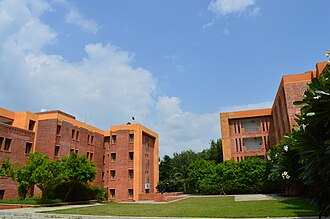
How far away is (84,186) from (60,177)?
7.82 m

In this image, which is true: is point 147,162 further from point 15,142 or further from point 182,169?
point 15,142

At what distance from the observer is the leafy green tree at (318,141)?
12.4ft

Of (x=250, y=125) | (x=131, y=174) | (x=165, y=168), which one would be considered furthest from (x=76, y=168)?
(x=250, y=125)

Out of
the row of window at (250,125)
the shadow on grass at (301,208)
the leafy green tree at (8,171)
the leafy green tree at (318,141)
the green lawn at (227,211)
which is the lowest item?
the green lawn at (227,211)

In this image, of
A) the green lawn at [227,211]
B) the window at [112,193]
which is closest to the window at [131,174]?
the window at [112,193]

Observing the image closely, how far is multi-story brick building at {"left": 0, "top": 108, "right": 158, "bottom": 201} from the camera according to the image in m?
28.6

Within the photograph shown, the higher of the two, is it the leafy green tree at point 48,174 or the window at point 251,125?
the window at point 251,125

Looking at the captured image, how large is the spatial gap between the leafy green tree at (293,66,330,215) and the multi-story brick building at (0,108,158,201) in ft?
94.6

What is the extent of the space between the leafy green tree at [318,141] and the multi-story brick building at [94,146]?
2885cm

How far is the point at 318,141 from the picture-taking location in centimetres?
407

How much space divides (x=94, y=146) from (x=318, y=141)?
121ft

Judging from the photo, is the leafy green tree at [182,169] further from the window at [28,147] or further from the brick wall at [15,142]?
the brick wall at [15,142]

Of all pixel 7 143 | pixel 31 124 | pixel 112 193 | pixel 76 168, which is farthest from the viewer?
pixel 112 193

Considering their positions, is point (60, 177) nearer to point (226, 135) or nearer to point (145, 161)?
point (145, 161)
